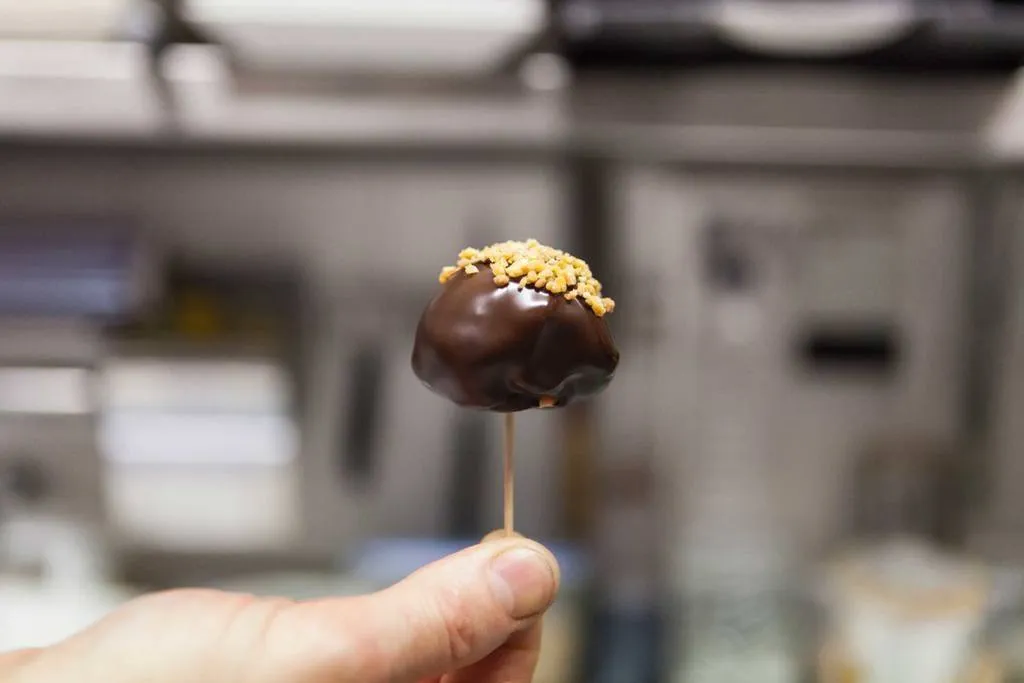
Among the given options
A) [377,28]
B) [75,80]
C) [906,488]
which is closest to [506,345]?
[377,28]

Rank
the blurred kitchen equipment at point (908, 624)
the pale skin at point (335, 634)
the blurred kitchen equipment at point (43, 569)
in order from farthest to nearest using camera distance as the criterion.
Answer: the blurred kitchen equipment at point (43, 569) → the blurred kitchen equipment at point (908, 624) → the pale skin at point (335, 634)

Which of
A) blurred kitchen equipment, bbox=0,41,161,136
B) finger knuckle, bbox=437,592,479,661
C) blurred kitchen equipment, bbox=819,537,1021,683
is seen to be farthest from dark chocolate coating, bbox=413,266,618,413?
blurred kitchen equipment, bbox=819,537,1021,683

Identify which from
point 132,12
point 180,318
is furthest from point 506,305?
point 180,318

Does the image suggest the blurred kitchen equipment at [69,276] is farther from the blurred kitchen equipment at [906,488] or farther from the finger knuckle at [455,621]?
the blurred kitchen equipment at [906,488]

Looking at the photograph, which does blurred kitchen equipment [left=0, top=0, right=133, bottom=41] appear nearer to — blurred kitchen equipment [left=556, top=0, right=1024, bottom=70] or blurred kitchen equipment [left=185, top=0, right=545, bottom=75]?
blurred kitchen equipment [left=185, top=0, right=545, bottom=75]

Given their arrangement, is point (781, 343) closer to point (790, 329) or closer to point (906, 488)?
point (790, 329)

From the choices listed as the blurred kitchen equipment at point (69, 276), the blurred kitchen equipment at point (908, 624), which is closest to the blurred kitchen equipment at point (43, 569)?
A: the blurred kitchen equipment at point (69, 276)

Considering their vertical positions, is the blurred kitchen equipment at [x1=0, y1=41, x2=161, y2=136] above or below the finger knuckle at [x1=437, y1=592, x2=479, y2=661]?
above
